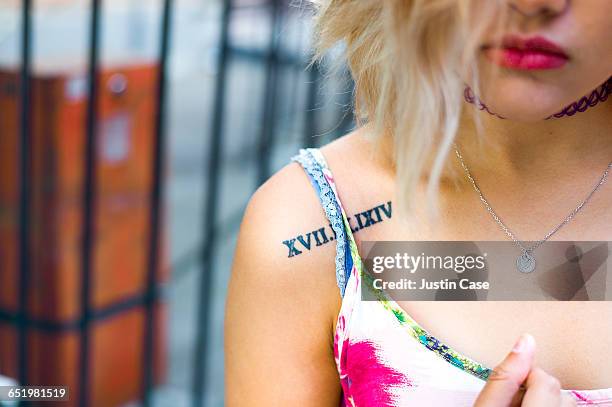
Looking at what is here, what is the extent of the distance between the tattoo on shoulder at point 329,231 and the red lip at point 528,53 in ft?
1.16

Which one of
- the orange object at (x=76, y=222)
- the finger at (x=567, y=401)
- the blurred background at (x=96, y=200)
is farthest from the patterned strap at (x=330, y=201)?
the orange object at (x=76, y=222)

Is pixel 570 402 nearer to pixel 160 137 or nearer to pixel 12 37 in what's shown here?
pixel 160 137

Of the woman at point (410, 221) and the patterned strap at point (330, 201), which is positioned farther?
the patterned strap at point (330, 201)

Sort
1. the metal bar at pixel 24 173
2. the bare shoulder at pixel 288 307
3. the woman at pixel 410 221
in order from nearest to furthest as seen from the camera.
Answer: the woman at pixel 410 221 < the bare shoulder at pixel 288 307 < the metal bar at pixel 24 173

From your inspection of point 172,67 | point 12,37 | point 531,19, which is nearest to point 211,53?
point 172,67

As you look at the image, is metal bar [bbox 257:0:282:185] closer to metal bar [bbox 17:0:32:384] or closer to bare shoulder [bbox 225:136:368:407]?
metal bar [bbox 17:0:32:384]

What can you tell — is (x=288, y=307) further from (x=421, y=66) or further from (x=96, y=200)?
(x=96, y=200)

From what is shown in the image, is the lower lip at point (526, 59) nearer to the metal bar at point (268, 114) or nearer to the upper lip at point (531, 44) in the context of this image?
the upper lip at point (531, 44)

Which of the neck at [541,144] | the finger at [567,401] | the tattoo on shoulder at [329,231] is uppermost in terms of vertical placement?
the neck at [541,144]

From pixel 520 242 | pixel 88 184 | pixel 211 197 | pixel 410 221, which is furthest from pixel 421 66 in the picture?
pixel 211 197

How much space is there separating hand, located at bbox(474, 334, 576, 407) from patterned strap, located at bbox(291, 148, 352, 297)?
11.4 inches

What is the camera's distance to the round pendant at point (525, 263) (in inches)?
53.2

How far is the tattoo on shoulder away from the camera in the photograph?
4.27 feet

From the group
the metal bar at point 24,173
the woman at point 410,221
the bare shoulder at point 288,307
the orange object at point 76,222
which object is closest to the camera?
the woman at point 410,221
